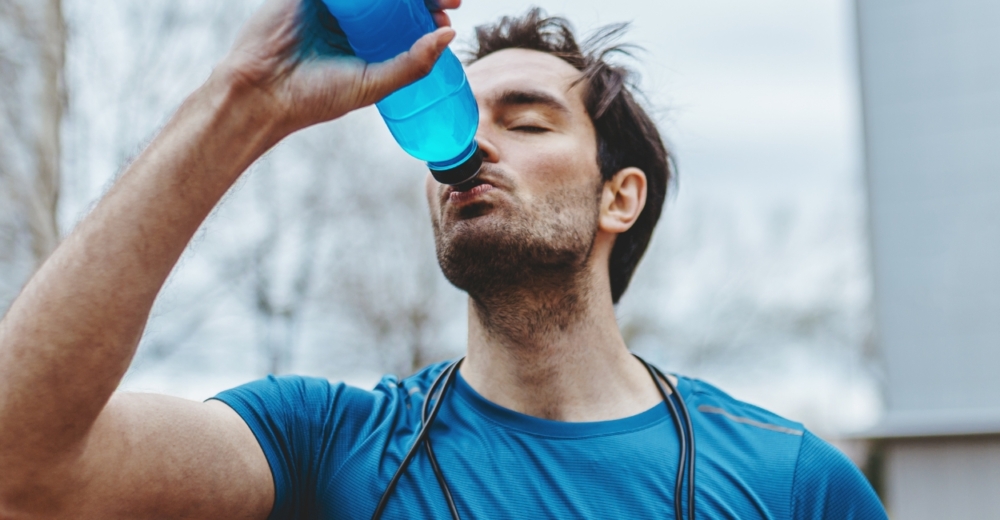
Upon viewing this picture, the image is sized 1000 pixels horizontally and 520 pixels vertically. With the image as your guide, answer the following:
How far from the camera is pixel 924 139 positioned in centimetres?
680

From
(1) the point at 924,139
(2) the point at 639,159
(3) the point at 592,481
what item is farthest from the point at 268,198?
(3) the point at 592,481

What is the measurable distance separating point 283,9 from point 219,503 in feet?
3.58

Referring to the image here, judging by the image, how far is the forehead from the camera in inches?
108

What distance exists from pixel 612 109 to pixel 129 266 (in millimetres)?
1951

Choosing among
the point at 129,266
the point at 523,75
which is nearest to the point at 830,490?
the point at 523,75

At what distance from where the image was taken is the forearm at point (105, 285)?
1.49 metres

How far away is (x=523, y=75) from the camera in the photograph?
282cm

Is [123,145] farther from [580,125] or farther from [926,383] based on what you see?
[926,383]

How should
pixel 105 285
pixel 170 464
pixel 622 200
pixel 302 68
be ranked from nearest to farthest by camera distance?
pixel 105 285 → pixel 302 68 → pixel 170 464 → pixel 622 200

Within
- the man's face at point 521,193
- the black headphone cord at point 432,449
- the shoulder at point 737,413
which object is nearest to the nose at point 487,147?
the man's face at point 521,193

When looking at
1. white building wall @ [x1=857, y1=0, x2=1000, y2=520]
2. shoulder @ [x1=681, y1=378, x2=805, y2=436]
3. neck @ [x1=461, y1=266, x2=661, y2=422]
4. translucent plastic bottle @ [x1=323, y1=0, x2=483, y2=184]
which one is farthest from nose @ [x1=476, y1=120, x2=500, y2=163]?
white building wall @ [x1=857, y1=0, x2=1000, y2=520]

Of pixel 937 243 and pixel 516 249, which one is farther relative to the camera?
pixel 937 243

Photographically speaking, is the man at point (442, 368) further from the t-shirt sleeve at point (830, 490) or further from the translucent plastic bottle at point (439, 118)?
the translucent plastic bottle at point (439, 118)

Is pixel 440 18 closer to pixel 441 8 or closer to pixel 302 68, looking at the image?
pixel 441 8
